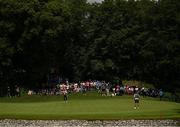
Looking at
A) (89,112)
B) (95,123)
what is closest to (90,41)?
(89,112)

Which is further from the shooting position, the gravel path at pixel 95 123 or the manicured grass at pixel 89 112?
the manicured grass at pixel 89 112

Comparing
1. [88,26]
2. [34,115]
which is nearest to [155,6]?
[88,26]

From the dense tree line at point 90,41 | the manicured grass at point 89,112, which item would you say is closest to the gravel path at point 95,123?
the manicured grass at point 89,112

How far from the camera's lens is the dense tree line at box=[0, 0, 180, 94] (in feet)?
286

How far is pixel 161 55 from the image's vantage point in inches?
3644

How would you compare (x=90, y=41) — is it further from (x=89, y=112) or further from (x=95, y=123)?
(x=95, y=123)

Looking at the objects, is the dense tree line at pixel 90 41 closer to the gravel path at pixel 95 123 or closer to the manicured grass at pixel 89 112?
the manicured grass at pixel 89 112

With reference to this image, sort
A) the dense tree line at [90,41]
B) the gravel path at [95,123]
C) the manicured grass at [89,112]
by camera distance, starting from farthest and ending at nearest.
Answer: the dense tree line at [90,41]
the manicured grass at [89,112]
the gravel path at [95,123]

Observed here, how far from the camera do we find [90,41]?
110 metres

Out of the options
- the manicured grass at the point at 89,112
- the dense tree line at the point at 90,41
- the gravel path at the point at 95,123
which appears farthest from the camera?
the dense tree line at the point at 90,41

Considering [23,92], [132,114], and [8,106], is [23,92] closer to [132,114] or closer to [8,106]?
[8,106]

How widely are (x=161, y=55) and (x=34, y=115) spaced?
46887 mm

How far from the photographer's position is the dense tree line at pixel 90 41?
87312 millimetres

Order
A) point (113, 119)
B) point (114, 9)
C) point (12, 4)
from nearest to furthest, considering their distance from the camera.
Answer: point (113, 119)
point (12, 4)
point (114, 9)
